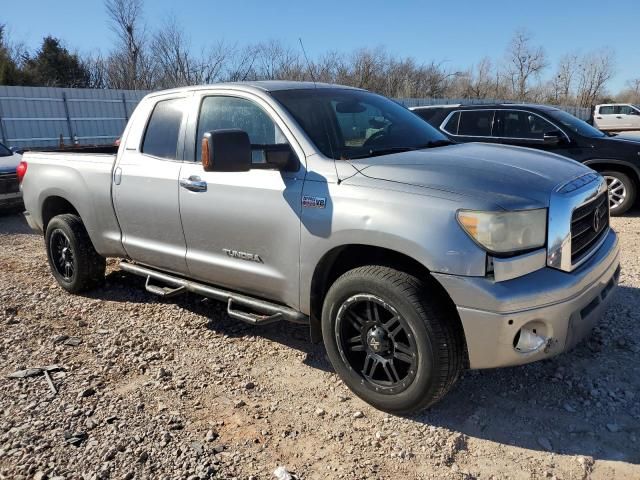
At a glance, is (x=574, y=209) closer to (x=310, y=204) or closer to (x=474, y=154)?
(x=474, y=154)

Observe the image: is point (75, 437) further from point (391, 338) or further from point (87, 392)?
point (391, 338)

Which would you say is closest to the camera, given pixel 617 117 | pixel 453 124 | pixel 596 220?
pixel 596 220

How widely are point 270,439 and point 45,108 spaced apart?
20.6m

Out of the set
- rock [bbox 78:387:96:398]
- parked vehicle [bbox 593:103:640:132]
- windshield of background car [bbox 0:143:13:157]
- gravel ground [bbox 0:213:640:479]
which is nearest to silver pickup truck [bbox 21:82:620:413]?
gravel ground [bbox 0:213:640:479]

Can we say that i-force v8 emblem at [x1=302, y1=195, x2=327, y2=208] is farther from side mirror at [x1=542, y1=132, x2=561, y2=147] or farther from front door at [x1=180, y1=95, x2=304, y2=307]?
side mirror at [x1=542, y1=132, x2=561, y2=147]

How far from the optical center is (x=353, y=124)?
3.77 metres

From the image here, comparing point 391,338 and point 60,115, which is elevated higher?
point 60,115

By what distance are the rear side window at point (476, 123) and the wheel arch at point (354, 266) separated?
20.9 feet

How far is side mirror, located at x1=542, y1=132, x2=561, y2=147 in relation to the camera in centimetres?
802

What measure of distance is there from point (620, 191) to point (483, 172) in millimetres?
6538

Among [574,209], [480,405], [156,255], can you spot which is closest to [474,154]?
[574,209]

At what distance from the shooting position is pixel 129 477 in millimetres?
2678

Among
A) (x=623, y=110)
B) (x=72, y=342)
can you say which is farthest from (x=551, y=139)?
(x=623, y=110)

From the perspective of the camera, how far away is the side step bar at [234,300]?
3.52 meters
